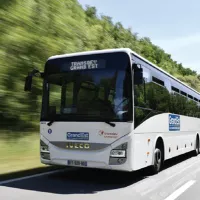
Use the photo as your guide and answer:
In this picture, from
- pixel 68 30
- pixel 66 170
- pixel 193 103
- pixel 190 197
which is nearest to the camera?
pixel 190 197

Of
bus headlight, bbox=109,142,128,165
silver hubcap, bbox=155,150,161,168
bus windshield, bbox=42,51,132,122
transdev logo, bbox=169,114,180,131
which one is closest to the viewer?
bus headlight, bbox=109,142,128,165

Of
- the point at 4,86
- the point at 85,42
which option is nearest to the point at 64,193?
the point at 4,86

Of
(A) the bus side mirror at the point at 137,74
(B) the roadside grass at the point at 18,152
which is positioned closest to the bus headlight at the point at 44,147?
(B) the roadside grass at the point at 18,152

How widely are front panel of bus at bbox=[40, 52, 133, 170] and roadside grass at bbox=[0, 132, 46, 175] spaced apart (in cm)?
220

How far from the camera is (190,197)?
23.1 ft

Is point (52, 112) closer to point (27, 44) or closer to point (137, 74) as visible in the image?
point (137, 74)

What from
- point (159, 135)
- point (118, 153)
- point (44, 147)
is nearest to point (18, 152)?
point (44, 147)

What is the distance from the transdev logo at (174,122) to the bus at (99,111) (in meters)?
1.92

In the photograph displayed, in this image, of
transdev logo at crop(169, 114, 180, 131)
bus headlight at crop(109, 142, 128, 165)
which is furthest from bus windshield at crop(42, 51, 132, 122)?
transdev logo at crop(169, 114, 180, 131)

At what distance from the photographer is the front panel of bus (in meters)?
8.12

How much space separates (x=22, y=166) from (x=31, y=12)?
6527mm

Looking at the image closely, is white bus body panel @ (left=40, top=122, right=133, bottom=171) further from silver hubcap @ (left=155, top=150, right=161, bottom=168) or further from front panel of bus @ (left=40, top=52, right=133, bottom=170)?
silver hubcap @ (left=155, top=150, right=161, bottom=168)

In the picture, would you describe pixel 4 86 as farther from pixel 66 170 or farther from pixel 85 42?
pixel 85 42

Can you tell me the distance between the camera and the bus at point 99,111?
26.7ft
